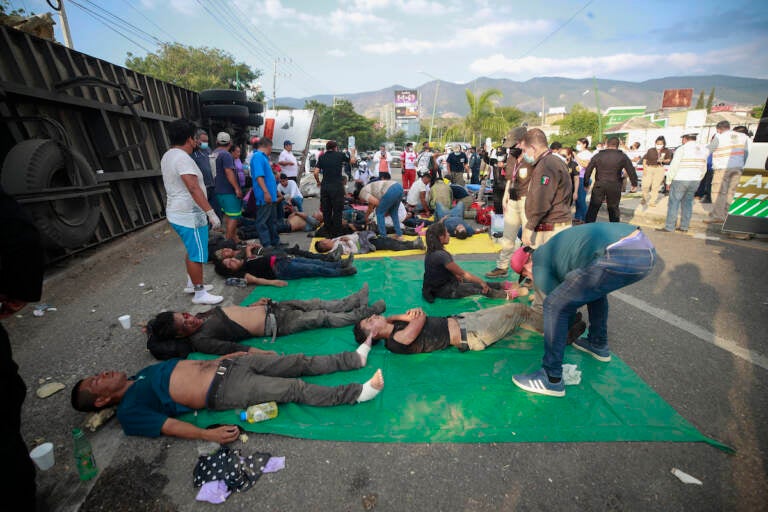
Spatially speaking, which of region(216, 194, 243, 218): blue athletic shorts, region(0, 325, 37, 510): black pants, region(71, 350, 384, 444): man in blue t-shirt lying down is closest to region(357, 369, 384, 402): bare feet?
region(71, 350, 384, 444): man in blue t-shirt lying down

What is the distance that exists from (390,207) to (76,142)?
18.7 feet

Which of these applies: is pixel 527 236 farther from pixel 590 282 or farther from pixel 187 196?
pixel 187 196

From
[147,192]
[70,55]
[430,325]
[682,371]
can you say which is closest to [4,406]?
[430,325]

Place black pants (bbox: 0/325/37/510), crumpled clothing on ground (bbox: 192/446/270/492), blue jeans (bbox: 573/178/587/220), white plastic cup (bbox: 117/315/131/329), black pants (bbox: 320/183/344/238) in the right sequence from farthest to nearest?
1. blue jeans (bbox: 573/178/587/220)
2. black pants (bbox: 320/183/344/238)
3. white plastic cup (bbox: 117/315/131/329)
4. crumpled clothing on ground (bbox: 192/446/270/492)
5. black pants (bbox: 0/325/37/510)

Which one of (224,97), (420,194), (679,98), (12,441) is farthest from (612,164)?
(679,98)

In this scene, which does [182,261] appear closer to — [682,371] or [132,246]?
[132,246]

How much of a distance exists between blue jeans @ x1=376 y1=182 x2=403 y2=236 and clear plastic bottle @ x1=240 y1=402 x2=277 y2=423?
16.5ft

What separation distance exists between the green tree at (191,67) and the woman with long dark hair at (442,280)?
31857mm

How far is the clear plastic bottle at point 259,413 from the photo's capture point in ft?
8.27

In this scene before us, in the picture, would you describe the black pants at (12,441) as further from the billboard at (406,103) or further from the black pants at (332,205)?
the billboard at (406,103)

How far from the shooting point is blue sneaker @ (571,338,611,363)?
3092 millimetres

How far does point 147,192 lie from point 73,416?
6679mm

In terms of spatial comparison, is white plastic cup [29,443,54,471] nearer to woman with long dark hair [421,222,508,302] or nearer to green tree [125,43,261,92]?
woman with long dark hair [421,222,508,302]

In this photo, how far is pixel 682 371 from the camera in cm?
295
